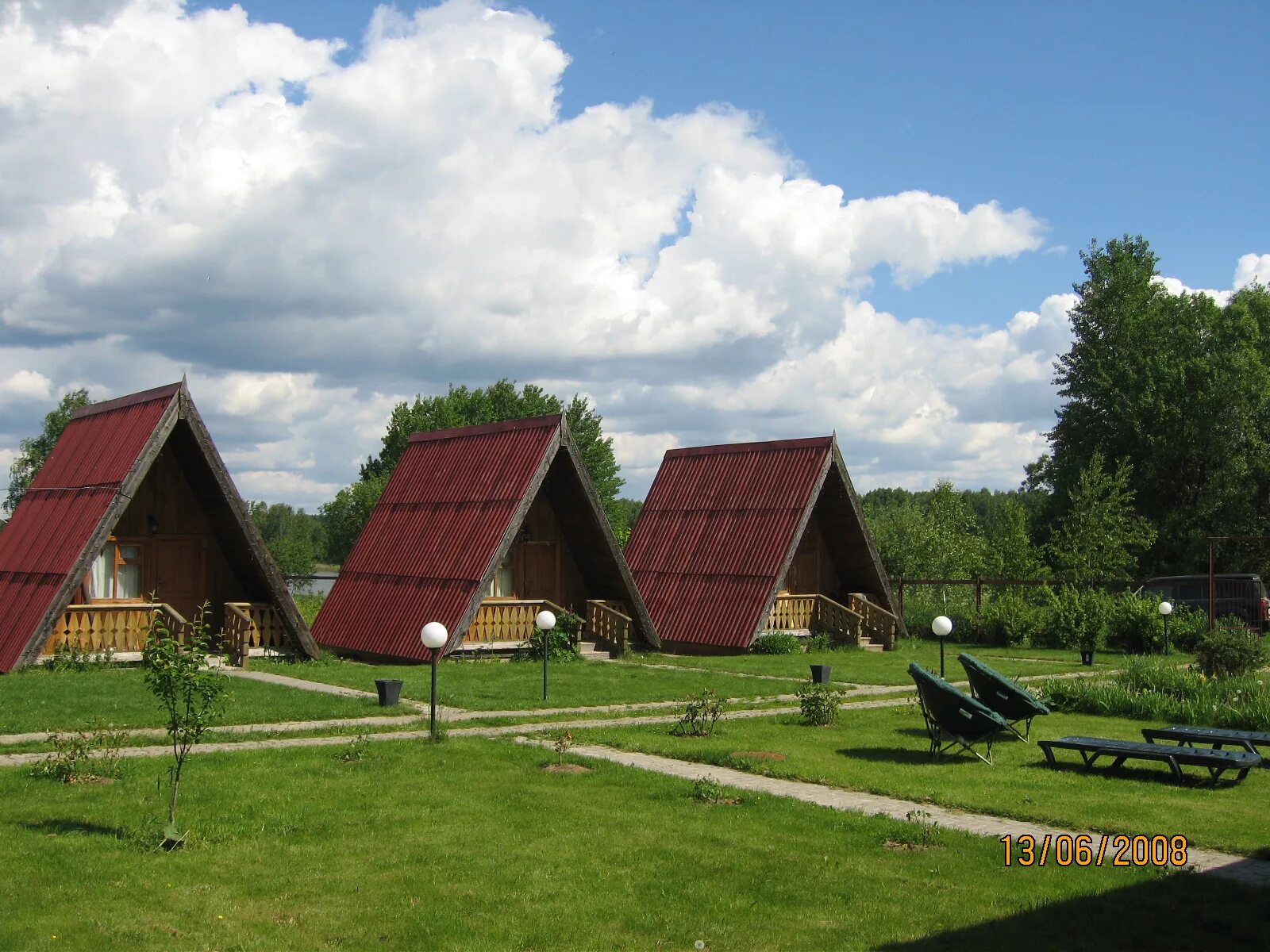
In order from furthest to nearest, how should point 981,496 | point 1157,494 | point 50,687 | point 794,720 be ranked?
point 981,496
point 1157,494
point 50,687
point 794,720

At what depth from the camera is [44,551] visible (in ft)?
69.7

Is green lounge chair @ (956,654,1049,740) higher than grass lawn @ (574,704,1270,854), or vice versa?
green lounge chair @ (956,654,1049,740)

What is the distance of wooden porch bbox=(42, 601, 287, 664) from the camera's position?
826 inches

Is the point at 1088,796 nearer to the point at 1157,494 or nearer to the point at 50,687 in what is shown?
the point at 50,687

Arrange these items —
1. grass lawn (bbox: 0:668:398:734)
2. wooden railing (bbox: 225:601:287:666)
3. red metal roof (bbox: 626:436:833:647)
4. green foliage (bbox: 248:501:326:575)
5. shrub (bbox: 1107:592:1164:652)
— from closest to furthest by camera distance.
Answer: grass lawn (bbox: 0:668:398:734) < wooden railing (bbox: 225:601:287:666) < red metal roof (bbox: 626:436:833:647) < shrub (bbox: 1107:592:1164:652) < green foliage (bbox: 248:501:326:575)

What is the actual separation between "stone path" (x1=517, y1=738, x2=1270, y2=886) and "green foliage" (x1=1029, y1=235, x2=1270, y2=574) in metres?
37.6

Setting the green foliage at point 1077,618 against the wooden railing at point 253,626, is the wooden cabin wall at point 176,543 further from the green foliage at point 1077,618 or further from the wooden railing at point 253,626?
the green foliage at point 1077,618

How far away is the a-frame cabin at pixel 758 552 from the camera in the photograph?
27594 millimetres

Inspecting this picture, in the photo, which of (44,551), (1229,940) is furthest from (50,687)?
(1229,940)

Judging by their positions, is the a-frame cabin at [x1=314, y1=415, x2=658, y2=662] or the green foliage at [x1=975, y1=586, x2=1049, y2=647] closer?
the a-frame cabin at [x1=314, y1=415, x2=658, y2=662]

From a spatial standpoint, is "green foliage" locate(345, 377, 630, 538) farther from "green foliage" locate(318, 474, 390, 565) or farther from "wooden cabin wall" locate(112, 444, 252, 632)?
"wooden cabin wall" locate(112, 444, 252, 632)

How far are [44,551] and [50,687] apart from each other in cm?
423

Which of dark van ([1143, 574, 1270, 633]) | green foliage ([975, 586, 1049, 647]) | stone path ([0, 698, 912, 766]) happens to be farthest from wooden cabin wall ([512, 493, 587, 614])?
dark van ([1143, 574, 1270, 633])

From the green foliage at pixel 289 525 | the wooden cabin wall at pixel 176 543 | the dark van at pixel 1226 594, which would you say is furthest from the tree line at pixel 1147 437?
the green foliage at pixel 289 525
